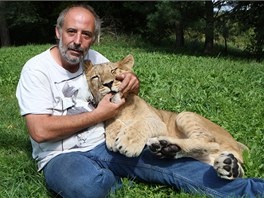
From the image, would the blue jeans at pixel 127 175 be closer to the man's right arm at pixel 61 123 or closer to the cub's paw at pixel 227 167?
the cub's paw at pixel 227 167

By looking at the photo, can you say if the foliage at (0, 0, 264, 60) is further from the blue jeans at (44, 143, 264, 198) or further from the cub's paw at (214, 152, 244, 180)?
the cub's paw at (214, 152, 244, 180)

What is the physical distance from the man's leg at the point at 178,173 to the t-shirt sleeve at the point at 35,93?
0.58 m

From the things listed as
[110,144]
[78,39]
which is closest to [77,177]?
[110,144]

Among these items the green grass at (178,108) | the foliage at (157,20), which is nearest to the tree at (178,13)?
the foliage at (157,20)

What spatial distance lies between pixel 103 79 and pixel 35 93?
1.96 feet

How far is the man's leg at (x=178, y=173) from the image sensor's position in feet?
10.2

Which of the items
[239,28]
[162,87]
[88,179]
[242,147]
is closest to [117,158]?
[88,179]

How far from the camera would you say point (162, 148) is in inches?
129

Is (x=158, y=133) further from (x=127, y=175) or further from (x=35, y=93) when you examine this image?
(x=35, y=93)

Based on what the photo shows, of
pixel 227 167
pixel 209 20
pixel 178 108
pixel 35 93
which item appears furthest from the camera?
pixel 209 20

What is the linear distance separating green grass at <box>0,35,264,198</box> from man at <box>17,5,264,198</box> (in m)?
0.16

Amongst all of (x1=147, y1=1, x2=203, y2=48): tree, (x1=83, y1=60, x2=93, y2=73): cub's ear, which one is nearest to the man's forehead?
(x1=83, y1=60, x2=93, y2=73): cub's ear

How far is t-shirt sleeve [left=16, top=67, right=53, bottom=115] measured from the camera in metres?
3.46

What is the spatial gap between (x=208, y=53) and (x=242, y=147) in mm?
13941
